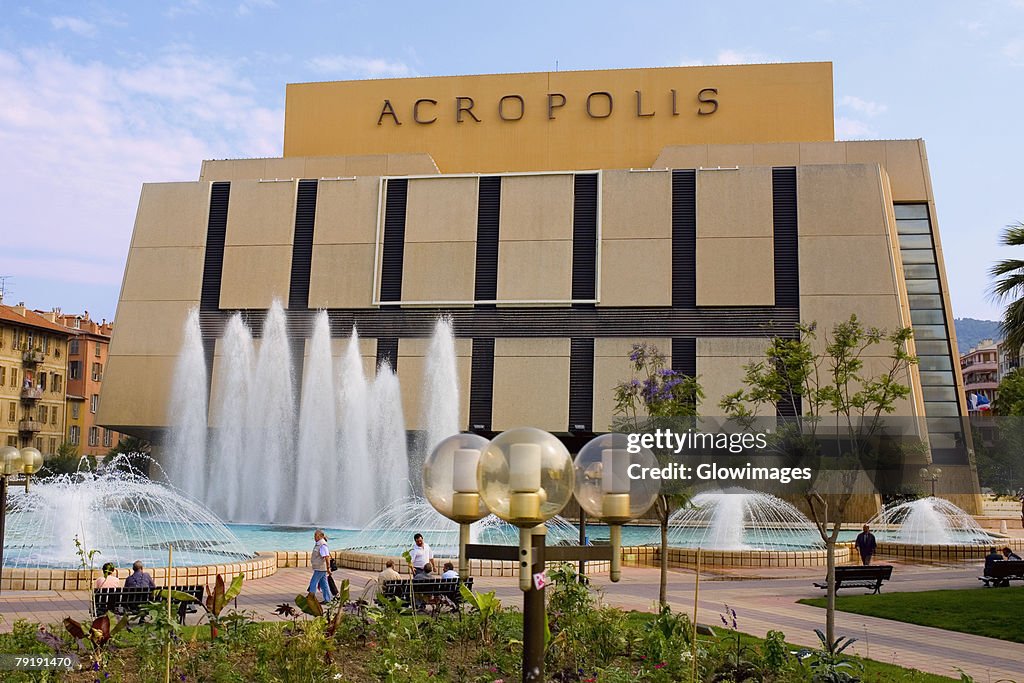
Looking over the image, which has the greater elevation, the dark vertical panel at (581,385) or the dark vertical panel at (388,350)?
the dark vertical panel at (388,350)

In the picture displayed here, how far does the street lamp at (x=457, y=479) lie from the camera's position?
16.9 feet

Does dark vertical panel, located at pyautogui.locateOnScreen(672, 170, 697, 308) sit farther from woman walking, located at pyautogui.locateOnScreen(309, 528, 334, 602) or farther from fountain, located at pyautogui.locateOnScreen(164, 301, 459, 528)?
woman walking, located at pyautogui.locateOnScreen(309, 528, 334, 602)

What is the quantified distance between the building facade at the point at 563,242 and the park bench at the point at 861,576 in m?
19.3

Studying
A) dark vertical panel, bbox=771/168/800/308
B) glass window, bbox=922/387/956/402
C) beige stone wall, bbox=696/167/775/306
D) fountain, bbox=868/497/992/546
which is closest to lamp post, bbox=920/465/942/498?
fountain, bbox=868/497/992/546

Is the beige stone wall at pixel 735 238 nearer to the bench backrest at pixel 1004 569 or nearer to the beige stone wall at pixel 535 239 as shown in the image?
the beige stone wall at pixel 535 239

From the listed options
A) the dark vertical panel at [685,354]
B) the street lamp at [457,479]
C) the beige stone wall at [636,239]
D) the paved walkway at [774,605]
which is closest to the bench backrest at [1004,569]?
the paved walkway at [774,605]

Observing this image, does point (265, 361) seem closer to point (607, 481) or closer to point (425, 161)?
point (425, 161)

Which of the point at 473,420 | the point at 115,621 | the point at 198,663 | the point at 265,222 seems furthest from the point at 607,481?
the point at 265,222

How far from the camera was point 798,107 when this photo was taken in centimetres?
4394

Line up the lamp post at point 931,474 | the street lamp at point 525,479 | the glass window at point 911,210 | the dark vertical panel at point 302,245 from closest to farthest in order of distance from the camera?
1. the street lamp at point 525,479
2. the lamp post at point 931,474
3. the dark vertical panel at point 302,245
4. the glass window at point 911,210

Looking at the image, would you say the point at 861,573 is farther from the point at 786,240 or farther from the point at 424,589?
the point at 786,240

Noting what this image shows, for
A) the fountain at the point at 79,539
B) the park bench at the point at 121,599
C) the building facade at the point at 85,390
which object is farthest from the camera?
the building facade at the point at 85,390

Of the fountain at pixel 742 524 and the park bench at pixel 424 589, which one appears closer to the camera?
the park bench at pixel 424 589

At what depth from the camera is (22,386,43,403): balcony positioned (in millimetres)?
65625
